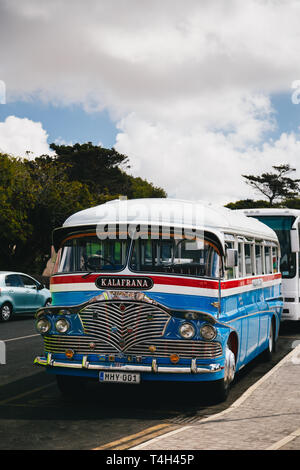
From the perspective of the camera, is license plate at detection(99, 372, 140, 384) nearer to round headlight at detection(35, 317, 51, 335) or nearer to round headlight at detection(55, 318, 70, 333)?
round headlight at detection(55, 318, 70, 333)

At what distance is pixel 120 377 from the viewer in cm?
864

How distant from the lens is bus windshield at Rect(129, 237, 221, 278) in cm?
915

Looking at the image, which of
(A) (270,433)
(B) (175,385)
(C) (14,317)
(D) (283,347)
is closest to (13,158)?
(C) (14,317)

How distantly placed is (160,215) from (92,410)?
2741 millimetres

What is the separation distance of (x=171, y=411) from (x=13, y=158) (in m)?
31.8

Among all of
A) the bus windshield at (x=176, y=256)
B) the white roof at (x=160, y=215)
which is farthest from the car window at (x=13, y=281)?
the bus windshield at (x=176, y=256)

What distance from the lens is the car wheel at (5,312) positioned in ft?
70.3

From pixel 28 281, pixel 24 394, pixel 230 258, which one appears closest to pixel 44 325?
pixel 24 394

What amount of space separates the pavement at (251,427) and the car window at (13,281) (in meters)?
13.6

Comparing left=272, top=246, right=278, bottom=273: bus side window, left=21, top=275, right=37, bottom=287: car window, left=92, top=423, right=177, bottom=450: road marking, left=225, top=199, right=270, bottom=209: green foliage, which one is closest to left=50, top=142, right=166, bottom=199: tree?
left=225, top=199, right=270, bottom=209: green foliage

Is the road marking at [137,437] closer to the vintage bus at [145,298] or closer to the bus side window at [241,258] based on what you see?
the vintage bus at [145,298]

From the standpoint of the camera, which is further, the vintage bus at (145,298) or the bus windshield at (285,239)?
the bus windshield at (285,239)
